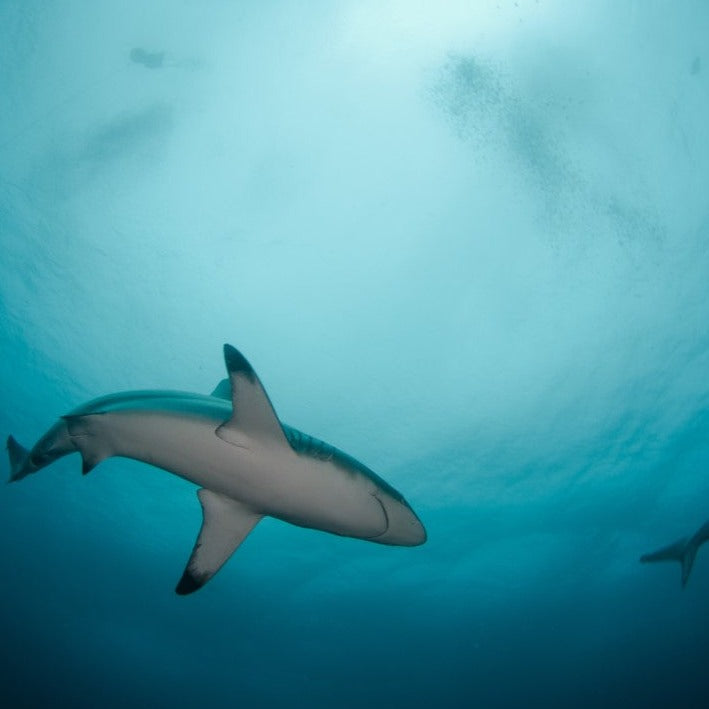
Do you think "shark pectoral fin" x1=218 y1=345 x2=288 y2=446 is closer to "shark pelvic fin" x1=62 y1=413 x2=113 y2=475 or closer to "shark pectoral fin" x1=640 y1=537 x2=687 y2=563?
"shark pelvic fin" x1=62 y1=413 x2=113 y2=475

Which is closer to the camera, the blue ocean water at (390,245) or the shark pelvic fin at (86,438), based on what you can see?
the shark pelvic fin at (86,438)

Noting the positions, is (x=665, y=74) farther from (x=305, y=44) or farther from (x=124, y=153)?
(x=124, y=153)

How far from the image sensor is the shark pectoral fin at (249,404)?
2697mm

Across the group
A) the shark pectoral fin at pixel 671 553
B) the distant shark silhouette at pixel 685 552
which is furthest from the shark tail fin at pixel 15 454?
the shark pectoral fin at pixel 671 553

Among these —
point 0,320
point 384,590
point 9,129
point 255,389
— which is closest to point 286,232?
point 9,129

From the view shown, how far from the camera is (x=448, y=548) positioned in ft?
71.3

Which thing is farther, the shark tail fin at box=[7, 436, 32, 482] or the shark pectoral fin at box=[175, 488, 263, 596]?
the shark tail fin at box=[7, 436, 32, 482]

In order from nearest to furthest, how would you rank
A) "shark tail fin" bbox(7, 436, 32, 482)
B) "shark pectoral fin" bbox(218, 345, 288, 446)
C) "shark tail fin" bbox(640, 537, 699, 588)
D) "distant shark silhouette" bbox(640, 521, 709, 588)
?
"shark pectoral fin" bbox(218, 345, 288, 446), "shark tail fin" bbox(7, 436, 32, 482), "distant shark silhouette" bbox(640, 521, 709, 588), "shark tail fin" bbox(640, 537, 699, 588)

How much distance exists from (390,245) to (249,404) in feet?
33.3

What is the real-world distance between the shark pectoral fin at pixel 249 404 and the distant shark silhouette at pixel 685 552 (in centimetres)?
1047

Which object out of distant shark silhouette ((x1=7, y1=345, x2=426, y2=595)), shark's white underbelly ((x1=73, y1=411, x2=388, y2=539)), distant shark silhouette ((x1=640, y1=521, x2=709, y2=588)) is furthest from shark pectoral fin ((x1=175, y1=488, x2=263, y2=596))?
distant shark silhouette ((x1=640, y1=521, x2=709, y2=588))

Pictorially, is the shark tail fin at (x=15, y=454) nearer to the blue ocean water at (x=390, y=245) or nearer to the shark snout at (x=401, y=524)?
the shark snout at (x=401, y=524)

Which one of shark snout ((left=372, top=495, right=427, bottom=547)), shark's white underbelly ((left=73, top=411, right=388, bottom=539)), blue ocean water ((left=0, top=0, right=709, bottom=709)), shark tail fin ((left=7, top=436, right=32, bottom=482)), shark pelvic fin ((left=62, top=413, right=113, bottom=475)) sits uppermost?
blue ocean water ((left=0, top=0, right=709, bottom=709))

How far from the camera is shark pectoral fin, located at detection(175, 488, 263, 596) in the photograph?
3295 millimetres
